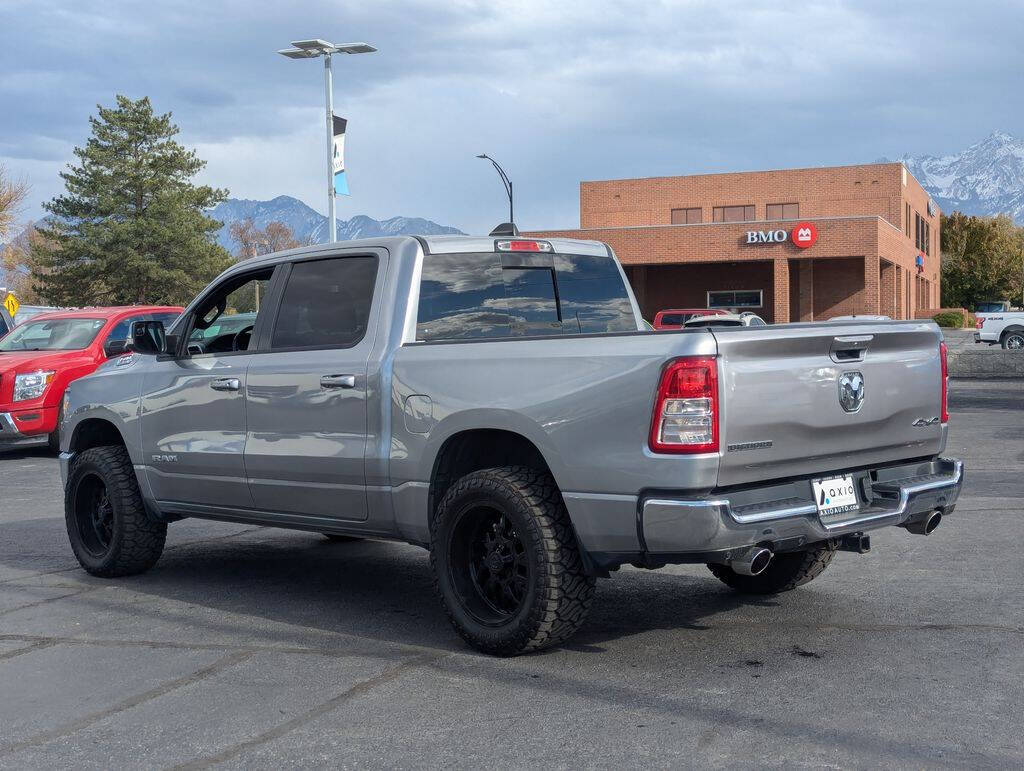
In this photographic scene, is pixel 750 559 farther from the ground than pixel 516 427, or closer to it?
closer to it

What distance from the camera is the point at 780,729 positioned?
4.38 metres

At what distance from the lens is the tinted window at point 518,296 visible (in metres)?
6.27

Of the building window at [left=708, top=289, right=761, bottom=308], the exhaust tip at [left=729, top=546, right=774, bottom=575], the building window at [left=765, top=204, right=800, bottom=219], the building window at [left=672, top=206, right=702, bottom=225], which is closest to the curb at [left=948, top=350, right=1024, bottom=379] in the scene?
the exhaust tip at [left=729, top=546, right=774, bottom=575]

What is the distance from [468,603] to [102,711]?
1.67m

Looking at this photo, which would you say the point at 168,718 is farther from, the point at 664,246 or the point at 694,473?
the point at 664,246

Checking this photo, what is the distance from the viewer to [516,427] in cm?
543

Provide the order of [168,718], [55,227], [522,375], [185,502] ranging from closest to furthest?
[168,718] < [522,375] < [185,502] < [55,227]

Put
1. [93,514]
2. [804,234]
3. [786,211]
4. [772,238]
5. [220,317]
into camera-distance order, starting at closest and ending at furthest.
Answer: [220,317] → [93,514] → [804,234] → [772,238] → [786,211]

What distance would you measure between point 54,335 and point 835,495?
12.6m

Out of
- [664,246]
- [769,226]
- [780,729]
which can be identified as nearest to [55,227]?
[664,246]

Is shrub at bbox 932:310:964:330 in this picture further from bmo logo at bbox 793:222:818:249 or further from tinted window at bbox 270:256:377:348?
tinted window at bbox 270:256:377:348

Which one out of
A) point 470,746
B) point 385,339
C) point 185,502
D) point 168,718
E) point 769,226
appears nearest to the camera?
point 470,746

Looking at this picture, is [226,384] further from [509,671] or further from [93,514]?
[509,671]

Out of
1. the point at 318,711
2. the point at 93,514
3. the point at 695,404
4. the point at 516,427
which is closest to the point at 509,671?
the point at 318,711
